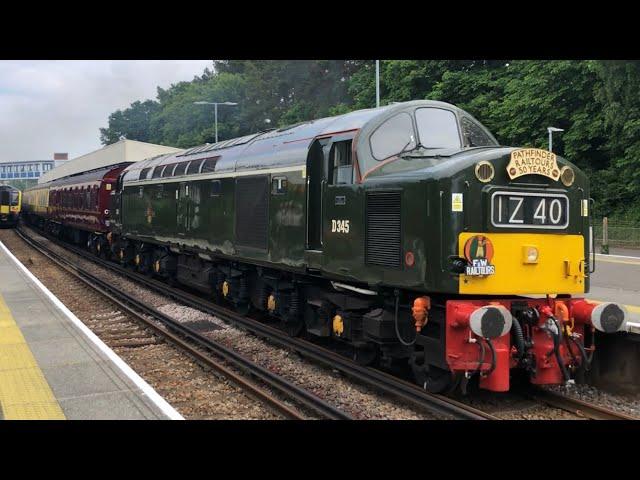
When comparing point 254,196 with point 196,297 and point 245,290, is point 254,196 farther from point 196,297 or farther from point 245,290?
point 196,297

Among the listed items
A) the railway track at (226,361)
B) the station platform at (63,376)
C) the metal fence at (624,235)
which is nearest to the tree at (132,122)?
the metal fence at (624,235)

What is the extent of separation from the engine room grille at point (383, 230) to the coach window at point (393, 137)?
0.62 meters

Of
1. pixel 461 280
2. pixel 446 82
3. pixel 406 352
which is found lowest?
pixel 406 352

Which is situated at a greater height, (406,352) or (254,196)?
(254,196)

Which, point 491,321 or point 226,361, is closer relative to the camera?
point 491,321

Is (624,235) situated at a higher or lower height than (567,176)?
lower

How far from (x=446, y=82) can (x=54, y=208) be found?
941 inches

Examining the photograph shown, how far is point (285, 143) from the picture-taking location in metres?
9.98

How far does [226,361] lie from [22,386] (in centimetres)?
301

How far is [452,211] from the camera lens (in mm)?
6551

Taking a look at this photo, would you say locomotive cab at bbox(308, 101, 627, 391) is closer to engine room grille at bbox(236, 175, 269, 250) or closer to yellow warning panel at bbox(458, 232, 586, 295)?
yellow warning panel at bbox(458, 232, 586, 295)

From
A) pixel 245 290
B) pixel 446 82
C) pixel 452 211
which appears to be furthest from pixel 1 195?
Result: pixel 452 211

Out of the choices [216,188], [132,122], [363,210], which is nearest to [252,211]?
[216,188]

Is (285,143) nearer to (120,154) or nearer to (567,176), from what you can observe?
(567,176)
